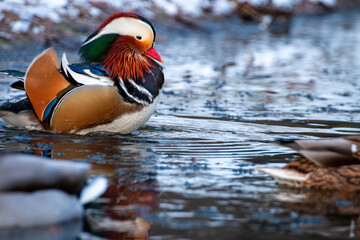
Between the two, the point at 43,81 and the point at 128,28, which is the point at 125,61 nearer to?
the point at 128,28

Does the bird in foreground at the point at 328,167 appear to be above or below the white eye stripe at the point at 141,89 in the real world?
below

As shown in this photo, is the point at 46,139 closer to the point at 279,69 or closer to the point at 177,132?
the point at 177,132

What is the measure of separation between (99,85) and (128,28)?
2.31 ft

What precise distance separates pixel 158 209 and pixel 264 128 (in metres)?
3.49

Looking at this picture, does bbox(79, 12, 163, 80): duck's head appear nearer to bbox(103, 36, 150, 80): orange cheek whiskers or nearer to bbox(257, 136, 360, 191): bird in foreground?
bbox(103, 36, 150, 80): orange cheek whiskers

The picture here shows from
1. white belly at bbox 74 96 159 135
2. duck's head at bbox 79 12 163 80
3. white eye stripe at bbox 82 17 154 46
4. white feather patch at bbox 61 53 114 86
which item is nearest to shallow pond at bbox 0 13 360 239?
white belly at bbox 74 96 159 135

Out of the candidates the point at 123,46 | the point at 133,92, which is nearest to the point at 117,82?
the point at 133,92

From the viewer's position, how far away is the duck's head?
24.4ft

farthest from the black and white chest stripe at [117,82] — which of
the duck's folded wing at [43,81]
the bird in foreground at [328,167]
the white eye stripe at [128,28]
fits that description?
the bird in foreground at [328,167]

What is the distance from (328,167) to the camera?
18.4 feet

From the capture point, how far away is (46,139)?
290 inches

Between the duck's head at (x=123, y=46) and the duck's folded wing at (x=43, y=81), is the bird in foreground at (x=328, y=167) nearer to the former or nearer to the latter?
the duck's head at (x=123, y=46)

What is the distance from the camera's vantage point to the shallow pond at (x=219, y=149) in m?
4.82

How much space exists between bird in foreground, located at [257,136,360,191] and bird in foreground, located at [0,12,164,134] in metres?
2.21
